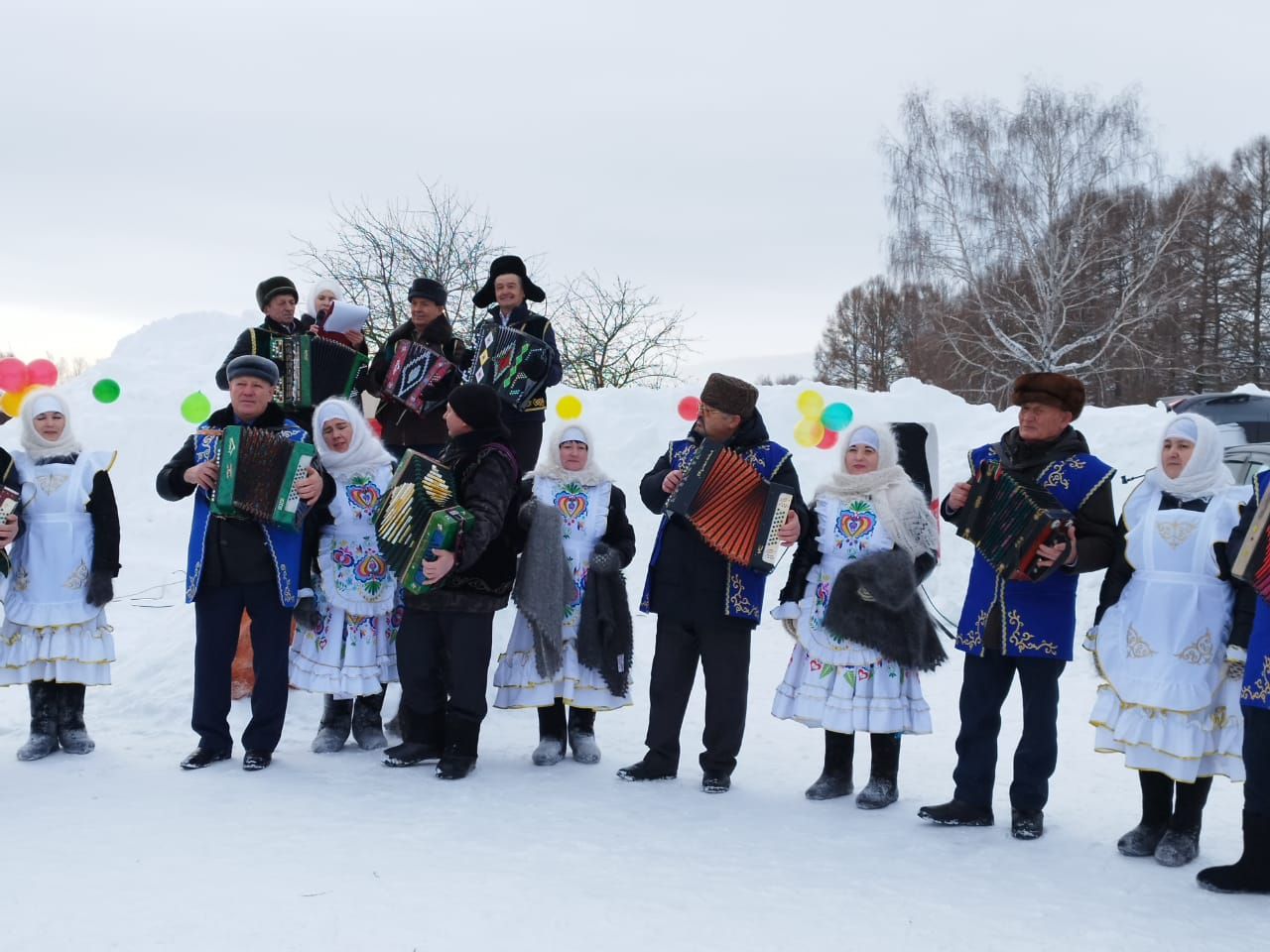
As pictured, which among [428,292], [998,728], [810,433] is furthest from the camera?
[810,433]

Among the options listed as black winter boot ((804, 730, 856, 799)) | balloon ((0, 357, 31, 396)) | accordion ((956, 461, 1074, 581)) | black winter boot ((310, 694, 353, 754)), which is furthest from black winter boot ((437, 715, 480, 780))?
balloon ((0, 357, 31, 396))

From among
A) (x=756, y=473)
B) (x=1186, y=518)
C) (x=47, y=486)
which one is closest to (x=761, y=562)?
(x=756, y=473)

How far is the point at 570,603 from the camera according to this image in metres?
6.08

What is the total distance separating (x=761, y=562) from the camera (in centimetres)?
541

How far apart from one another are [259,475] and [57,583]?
1313mm

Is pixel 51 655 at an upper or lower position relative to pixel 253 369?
lower

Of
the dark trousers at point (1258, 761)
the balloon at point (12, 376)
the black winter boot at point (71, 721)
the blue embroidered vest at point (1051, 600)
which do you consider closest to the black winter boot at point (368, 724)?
the black winter boot at point (71, 721)

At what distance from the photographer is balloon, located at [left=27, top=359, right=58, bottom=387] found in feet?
37.0

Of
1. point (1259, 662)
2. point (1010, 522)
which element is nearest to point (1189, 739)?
point (1259, 662)

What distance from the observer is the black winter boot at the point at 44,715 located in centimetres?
594

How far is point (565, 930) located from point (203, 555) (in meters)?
2.94

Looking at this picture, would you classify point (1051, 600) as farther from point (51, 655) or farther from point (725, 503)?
point (51, 655)

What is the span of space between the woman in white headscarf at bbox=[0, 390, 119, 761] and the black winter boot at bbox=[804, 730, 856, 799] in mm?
3568

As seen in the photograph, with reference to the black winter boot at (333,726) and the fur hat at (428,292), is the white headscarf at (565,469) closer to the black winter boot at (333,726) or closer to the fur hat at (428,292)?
the fur hat at (428,292)
